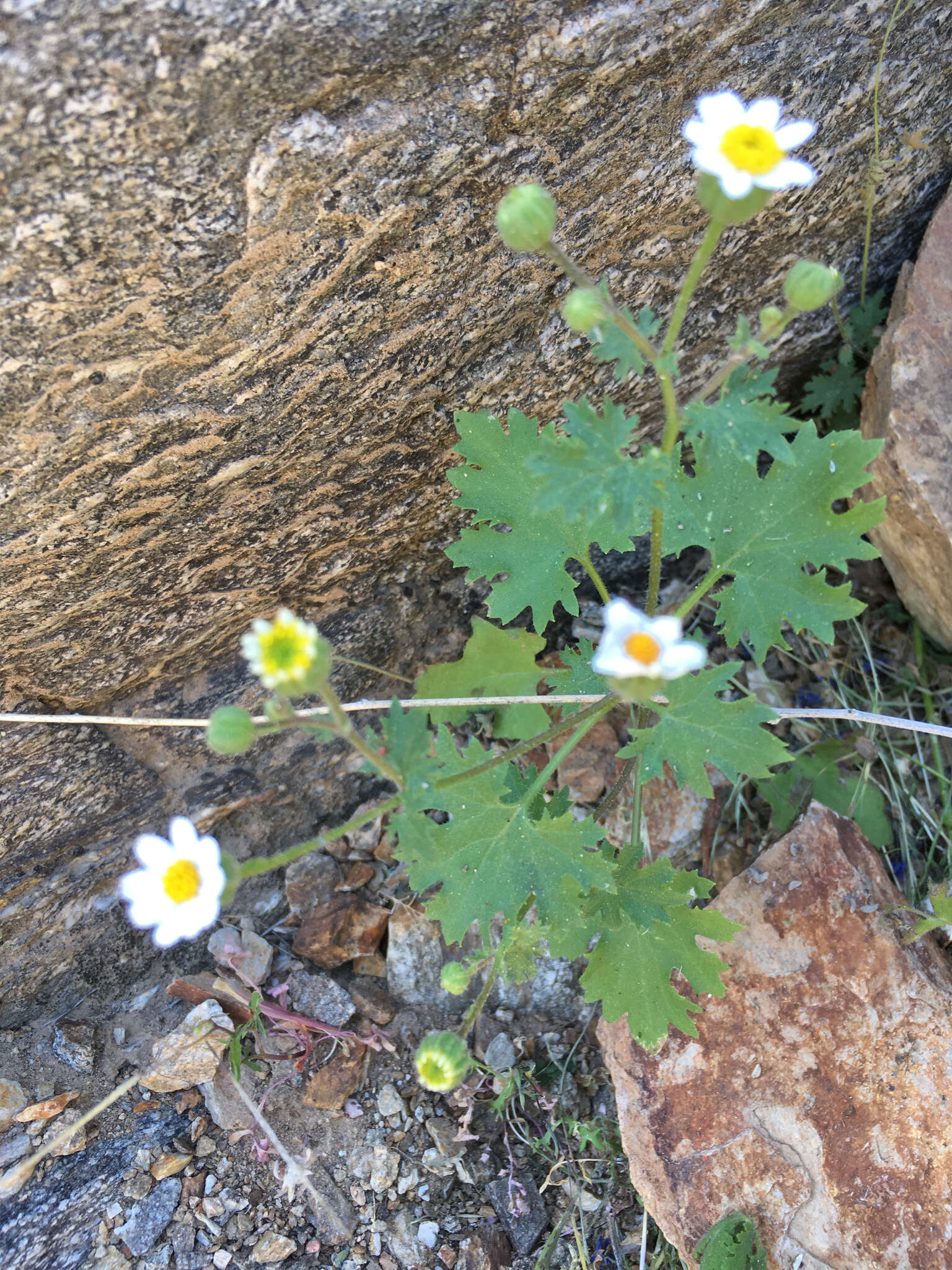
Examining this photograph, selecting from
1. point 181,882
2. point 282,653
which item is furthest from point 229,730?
point 181,882

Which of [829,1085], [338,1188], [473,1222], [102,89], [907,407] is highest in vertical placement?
[102,89]

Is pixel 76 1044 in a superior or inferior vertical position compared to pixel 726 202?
inferior

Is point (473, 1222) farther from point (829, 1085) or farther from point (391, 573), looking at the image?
point (391, 573)

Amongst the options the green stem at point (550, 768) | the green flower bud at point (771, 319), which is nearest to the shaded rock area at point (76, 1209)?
the green stem at point (550, 768)

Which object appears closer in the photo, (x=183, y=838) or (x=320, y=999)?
(x=183, y=838)

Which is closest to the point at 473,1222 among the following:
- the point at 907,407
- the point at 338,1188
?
the point at 338,1188

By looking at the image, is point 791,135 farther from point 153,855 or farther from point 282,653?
point 153,855

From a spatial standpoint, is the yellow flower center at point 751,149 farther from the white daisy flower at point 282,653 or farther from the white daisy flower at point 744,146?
the white daisy flower at point 282,653
